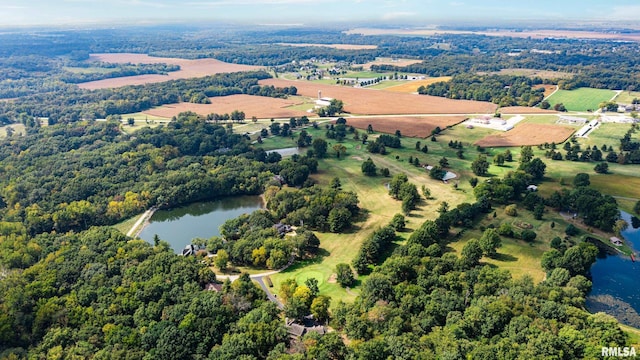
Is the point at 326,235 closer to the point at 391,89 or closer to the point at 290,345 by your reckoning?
the point at 290,345

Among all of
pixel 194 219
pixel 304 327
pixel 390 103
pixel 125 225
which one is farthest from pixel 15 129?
pixel 304 327

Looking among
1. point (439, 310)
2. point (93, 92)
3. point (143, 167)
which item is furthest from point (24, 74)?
point (439, 310)

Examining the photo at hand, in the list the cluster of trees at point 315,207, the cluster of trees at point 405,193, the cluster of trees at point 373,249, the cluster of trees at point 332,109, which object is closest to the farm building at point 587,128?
the cluster of trees at point 405,193

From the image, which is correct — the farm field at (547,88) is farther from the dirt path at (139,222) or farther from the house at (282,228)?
the dirt path at (139,222)

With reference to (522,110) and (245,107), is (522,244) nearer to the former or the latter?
(522,110)

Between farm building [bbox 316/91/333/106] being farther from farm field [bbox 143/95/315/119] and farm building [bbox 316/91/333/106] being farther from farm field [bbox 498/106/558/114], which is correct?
farm field [bbox 498/106/558/114]

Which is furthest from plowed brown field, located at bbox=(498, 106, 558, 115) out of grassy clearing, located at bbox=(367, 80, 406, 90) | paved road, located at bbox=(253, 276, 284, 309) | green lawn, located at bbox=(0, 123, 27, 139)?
green lawn, located at bbox=(0, 123, 27, 139)
